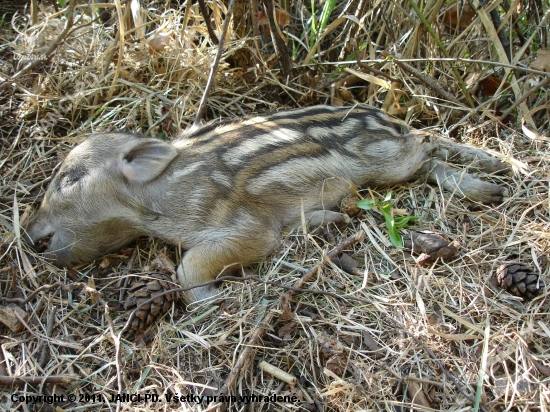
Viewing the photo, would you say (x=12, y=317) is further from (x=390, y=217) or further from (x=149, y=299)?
(x=390, y=217)

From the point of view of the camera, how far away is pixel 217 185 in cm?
351

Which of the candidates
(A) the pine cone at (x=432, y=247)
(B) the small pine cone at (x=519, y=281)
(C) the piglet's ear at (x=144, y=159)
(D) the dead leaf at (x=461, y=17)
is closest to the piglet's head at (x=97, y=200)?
(C) the piglet's ear at (x=144, y=159)

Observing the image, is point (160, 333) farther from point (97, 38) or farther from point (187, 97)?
point (97, 38)

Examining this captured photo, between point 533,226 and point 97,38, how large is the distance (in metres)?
3.67

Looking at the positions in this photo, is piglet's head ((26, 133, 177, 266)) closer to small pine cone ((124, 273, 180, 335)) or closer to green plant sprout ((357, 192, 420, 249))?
small pine cone ((124, 273, 180, 335))

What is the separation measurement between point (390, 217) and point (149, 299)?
156cm

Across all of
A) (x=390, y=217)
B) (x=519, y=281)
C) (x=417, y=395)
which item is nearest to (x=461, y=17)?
(x=390, y=217)

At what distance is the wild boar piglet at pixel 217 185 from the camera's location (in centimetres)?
344

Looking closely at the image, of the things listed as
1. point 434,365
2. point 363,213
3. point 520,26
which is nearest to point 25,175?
point 363,213

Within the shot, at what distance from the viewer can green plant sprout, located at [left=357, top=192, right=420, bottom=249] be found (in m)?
3.32

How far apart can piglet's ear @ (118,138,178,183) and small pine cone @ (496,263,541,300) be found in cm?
215

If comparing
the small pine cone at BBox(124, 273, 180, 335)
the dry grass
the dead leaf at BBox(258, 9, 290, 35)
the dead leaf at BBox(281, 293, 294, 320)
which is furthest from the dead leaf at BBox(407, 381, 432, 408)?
the dead leaf at BBox(258, 9, 290, 35)

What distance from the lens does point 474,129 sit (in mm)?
4000

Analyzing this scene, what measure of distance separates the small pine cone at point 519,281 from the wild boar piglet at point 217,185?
0.69 metres
